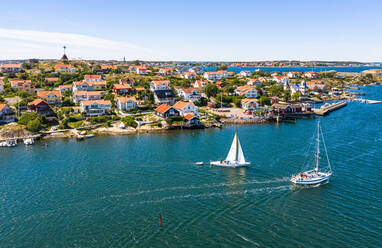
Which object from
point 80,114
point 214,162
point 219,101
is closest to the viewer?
point 214,162

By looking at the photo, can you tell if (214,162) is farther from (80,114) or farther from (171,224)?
(80,114)

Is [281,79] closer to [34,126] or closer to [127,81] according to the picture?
[127,81]

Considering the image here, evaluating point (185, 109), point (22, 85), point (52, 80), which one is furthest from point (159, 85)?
point (22, 85)

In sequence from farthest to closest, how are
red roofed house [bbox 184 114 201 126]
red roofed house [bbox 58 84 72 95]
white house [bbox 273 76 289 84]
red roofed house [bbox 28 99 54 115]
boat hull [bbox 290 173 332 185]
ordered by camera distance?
white house [bbox 273 76 289 84] < red roofed house [bbox 58 84 72 95] < red roofed house [bbox 28 99 54 115] < red roofed house [bbox 184 114 201 126] < boat hull [bbox 290 173 332 185]

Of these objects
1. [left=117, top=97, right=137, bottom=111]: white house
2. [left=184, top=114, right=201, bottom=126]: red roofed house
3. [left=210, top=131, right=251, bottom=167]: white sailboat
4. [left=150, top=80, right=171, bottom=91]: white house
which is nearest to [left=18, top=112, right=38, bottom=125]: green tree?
[left=117, top=97, right=137, bottom=111]: white house

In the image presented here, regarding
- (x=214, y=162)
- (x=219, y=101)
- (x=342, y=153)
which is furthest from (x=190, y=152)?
(x=219, y=101)

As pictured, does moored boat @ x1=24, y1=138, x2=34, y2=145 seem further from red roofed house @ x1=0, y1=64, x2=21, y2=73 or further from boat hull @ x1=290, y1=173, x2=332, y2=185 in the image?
red roofed house @ x1=0, y1=64, x2=21, y2=73
